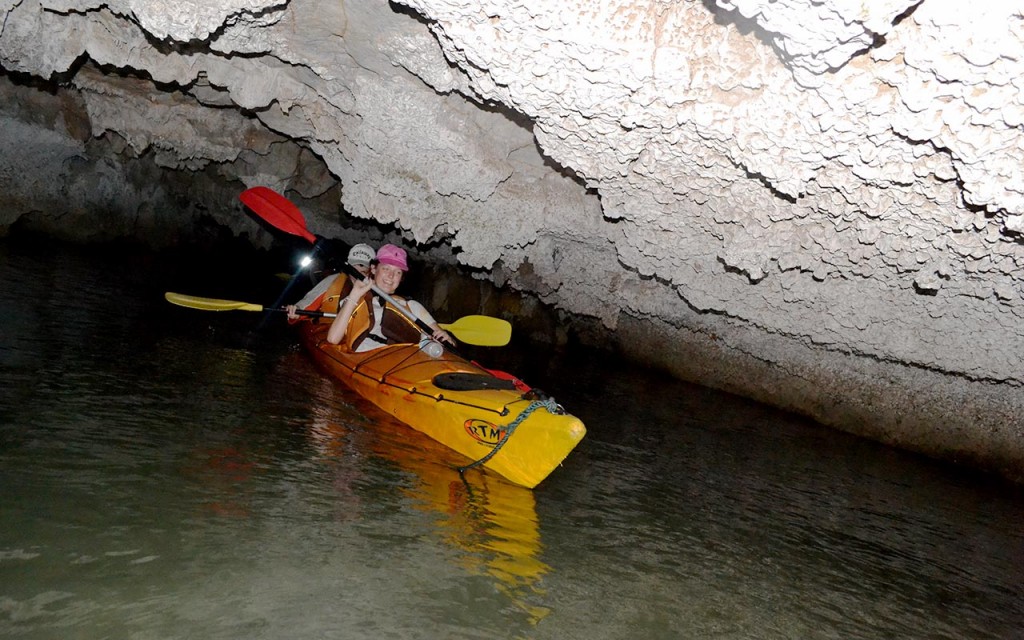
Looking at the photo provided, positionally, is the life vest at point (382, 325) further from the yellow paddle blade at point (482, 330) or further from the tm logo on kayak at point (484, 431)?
the tm logo on kayak at point (484, 431)

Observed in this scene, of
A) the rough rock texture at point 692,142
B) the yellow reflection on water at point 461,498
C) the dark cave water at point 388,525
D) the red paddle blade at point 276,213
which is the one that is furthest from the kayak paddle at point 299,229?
the yellow reflection on water at point 461,498

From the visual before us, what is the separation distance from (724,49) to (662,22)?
1.05ft

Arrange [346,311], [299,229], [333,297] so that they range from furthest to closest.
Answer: [299,229] < [333,297] < [346,311]

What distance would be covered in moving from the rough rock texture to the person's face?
0.96m

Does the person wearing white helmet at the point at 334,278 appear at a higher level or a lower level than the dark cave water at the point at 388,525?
higher

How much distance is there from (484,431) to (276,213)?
3900 mm

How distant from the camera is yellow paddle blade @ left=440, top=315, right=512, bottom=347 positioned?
22.5ft

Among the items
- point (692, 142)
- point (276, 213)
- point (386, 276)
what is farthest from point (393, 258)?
point (692, 142)

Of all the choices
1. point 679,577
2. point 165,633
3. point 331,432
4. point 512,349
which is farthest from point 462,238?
point 165,633

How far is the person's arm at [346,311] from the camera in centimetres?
604

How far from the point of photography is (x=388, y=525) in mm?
3486

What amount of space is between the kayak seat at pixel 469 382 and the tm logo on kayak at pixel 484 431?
0.33 m

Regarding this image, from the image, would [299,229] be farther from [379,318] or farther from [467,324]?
[467,324]

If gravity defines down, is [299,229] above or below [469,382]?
above
